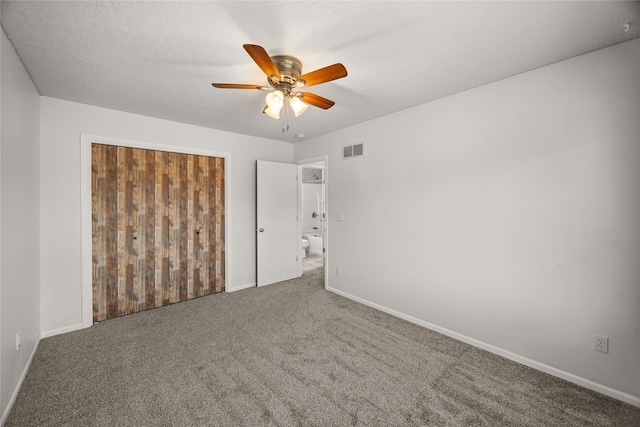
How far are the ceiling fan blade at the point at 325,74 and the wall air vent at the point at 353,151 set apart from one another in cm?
183

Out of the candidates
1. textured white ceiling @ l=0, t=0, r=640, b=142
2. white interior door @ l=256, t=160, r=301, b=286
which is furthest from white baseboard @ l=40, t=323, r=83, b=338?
textured white ceiling @ l=0, t=0, r=640, b=142

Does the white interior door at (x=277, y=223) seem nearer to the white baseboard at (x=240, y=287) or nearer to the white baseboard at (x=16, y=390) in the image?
the white baseboard at (x=240, y=287)

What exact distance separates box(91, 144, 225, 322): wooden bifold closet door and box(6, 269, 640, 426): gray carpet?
46 centimetres

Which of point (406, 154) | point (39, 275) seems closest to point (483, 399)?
point (406, 154)

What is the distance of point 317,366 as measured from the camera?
223cm

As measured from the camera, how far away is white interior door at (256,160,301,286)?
4328 mm

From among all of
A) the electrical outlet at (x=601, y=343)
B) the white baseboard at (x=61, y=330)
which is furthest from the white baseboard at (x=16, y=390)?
the electrical outlet at (x=601, y=343)

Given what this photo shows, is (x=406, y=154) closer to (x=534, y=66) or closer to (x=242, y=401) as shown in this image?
(x=534, y=66)

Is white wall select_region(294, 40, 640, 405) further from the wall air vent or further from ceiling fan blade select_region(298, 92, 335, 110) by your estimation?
ceiling fan blade select_region(298, 92, 335, 110)

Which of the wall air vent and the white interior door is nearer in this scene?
the wall air vent

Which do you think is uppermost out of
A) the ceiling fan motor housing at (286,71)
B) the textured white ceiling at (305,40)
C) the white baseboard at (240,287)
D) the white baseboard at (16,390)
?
the textured white ceiling at (305,40)

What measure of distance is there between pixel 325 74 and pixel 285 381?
2200mm

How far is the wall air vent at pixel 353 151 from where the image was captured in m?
3.60

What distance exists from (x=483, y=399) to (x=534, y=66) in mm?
2527
